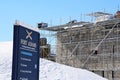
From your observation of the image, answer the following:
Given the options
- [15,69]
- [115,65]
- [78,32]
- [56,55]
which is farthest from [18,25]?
[56,55]

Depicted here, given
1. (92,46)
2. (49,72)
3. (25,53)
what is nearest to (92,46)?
(92,46)

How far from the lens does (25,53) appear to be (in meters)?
3.89

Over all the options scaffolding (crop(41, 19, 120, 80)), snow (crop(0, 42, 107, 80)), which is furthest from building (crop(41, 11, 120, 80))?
snow (crop(0, 42, 107, 80))

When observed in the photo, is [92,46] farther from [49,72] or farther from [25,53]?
[25,53]

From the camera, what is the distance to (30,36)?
399 centimetres

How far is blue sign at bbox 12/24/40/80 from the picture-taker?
371 centimetres

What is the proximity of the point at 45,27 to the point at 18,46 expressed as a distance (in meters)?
26.1

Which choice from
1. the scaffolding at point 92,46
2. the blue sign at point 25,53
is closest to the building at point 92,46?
the scaffolding at point 92,46

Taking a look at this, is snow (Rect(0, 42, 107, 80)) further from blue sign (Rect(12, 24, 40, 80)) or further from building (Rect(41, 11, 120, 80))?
building (Rect(41, 11, 120, 80))

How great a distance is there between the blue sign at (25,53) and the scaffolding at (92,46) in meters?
19.6

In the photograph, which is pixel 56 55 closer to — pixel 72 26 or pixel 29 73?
pixel 72 26

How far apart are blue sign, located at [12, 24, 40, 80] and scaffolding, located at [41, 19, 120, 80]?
19567 mm

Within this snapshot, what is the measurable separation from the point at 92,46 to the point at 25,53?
856 inches

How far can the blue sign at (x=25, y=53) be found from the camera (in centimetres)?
371
